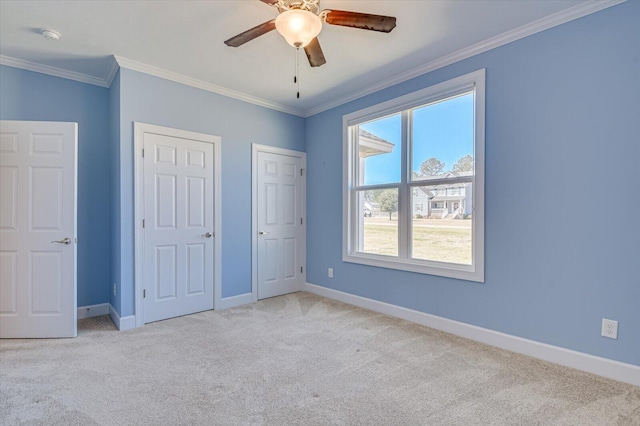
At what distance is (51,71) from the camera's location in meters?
3.38

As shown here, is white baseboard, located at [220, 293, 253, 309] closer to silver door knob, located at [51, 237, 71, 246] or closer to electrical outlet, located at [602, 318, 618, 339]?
silver door knob, located at [51, 237, 71, 246]

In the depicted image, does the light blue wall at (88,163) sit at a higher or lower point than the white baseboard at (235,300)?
higher

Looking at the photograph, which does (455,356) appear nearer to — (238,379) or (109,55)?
(238,379)

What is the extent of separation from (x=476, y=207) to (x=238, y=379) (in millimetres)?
2496

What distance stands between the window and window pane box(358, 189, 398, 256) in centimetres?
1

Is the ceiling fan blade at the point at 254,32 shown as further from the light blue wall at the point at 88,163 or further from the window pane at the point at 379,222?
the light blue wall at the point at 88,163

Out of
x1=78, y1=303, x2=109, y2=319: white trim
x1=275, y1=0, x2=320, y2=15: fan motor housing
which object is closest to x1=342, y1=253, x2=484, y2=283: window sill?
x1=275, y1=0, x2=320, y2=15: fan motor housing

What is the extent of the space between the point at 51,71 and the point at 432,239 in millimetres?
4462

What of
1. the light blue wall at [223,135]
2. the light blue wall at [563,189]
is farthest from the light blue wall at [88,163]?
the light blue wall at [563,189]

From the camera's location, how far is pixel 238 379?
2248mm

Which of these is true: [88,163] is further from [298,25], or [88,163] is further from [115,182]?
[298,25]

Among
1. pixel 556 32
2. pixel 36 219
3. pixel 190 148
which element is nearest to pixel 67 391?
pixel 36 219

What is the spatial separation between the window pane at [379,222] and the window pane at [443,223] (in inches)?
10.6

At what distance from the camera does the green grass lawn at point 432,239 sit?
312cm
